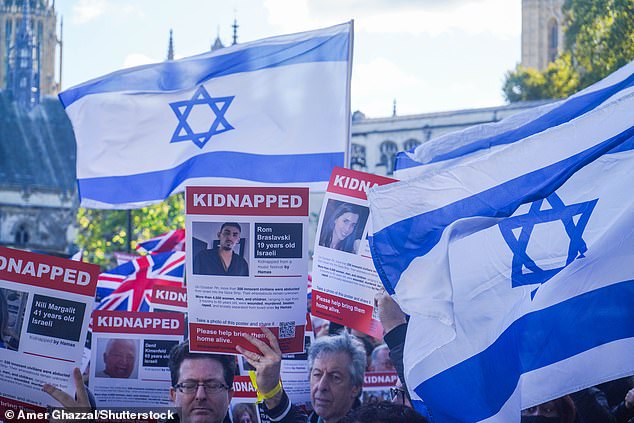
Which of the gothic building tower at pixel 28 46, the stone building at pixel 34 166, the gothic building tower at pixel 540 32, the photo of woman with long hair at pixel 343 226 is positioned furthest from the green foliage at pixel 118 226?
the photo of woman with long hair at pixel 343 226

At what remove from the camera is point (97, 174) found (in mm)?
12023

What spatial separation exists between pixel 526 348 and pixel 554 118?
10.9 ft

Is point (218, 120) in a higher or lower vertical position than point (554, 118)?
higher

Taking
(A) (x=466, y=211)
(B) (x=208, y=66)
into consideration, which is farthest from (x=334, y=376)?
(B) (x=208, y=66)

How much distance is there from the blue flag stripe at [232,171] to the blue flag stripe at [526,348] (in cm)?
444

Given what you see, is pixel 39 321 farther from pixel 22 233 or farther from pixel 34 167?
pixel 22 233

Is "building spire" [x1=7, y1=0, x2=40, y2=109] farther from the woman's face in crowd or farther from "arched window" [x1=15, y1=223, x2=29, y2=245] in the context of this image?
the woman's face in crowd

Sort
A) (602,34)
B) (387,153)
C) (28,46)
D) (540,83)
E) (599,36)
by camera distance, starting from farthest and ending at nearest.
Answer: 1. (28,46)
2. (387,153)
3. (540,83)
4. (599,36)
5. (602,34)

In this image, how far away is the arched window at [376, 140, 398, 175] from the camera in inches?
2635

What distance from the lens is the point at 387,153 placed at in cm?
6762

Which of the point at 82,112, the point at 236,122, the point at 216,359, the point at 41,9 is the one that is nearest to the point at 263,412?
the point at 216,359

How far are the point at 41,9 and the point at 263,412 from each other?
111495 millimetres

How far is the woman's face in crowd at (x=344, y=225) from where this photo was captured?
27.7 feet

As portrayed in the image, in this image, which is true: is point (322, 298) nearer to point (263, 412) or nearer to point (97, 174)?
point (263, 412)
